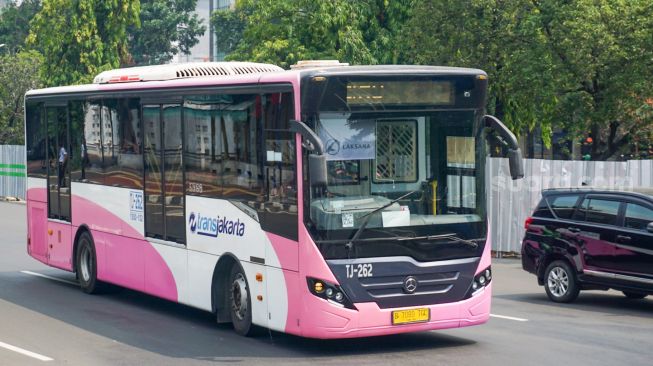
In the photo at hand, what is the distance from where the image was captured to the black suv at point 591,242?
51.0 ft

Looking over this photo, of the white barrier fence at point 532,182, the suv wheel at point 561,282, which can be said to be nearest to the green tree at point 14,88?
the white barrier fence at point 532,182

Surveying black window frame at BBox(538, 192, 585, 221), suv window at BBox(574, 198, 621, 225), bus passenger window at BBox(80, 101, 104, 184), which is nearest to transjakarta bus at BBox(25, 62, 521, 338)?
bus passenger window at BBox(80, 101, 104, 184)

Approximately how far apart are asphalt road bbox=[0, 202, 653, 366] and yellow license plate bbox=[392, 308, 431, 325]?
1.24 ft

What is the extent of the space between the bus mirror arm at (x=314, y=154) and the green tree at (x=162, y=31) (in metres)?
68.4

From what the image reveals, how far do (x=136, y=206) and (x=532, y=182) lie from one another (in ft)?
36.2

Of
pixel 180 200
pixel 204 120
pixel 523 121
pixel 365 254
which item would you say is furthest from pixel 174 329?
pixel 523 121

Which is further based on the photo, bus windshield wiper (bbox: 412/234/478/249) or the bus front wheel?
the bus front wheel

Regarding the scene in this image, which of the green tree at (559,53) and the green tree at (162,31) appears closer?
the green tree at (559,53)

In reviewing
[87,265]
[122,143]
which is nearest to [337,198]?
[122,143]

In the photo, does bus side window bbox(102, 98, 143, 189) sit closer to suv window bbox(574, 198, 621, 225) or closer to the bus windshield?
the bus windshield

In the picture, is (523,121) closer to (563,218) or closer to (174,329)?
(563,218)

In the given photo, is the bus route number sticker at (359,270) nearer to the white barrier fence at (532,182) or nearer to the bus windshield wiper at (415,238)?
the bus windshield wiper at (415,238)

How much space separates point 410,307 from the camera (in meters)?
11.6

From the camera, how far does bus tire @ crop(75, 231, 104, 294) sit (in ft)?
56.4
